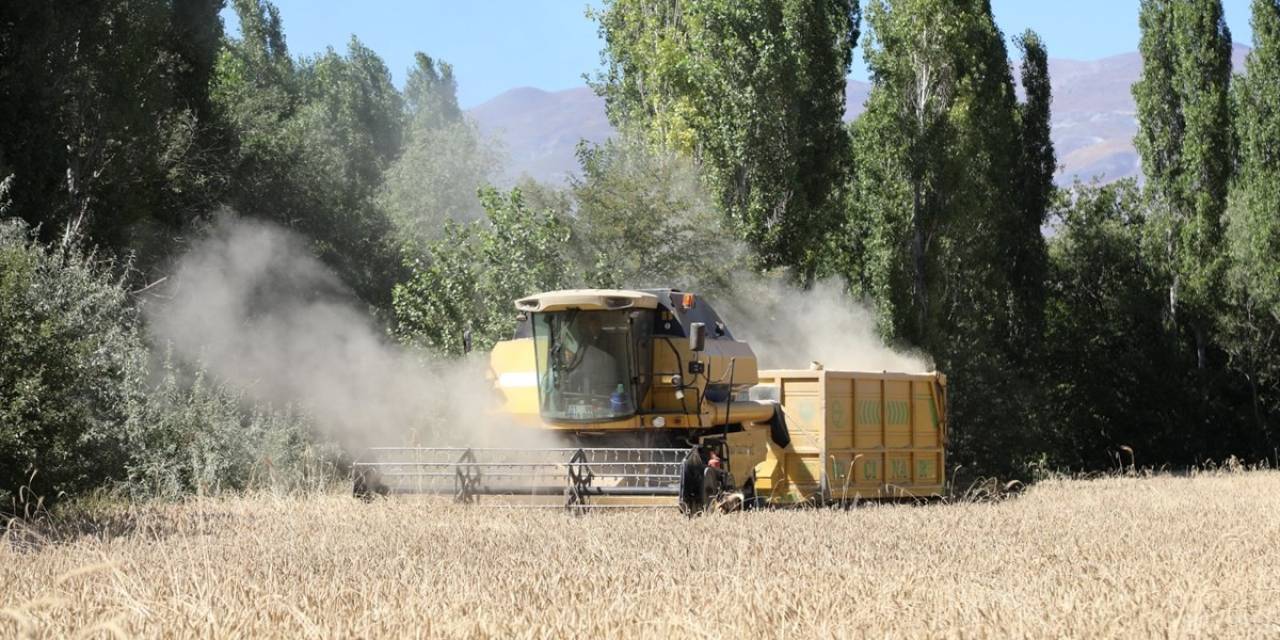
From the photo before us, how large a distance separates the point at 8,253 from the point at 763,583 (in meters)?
9.16

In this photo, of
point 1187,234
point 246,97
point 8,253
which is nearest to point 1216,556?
point 8,253

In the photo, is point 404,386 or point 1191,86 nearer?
point 404,386

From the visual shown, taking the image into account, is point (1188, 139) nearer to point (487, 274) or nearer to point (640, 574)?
point (487, 274)

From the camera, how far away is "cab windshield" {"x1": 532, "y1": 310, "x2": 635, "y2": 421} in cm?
1573

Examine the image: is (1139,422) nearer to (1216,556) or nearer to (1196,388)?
(1196,388)

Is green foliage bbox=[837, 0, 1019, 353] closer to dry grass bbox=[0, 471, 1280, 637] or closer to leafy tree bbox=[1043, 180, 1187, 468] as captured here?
leafy tree bbox=[1043, 180, 1187, 468]

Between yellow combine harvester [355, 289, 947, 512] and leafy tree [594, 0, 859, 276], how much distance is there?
11.7m

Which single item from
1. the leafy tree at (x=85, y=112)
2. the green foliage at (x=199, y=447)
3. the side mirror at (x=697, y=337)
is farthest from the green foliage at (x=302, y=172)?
the side mirror at (x=697, y=337)

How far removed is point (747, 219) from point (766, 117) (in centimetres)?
209

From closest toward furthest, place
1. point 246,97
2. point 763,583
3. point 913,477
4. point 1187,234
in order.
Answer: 1. point 763,583
2. point 913,477
3. point 1187,234
4. point 246,97

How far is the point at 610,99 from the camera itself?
3941cm

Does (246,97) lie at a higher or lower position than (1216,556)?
higher

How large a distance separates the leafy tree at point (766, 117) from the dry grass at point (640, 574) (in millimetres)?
15348

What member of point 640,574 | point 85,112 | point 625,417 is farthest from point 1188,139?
point 640,574
